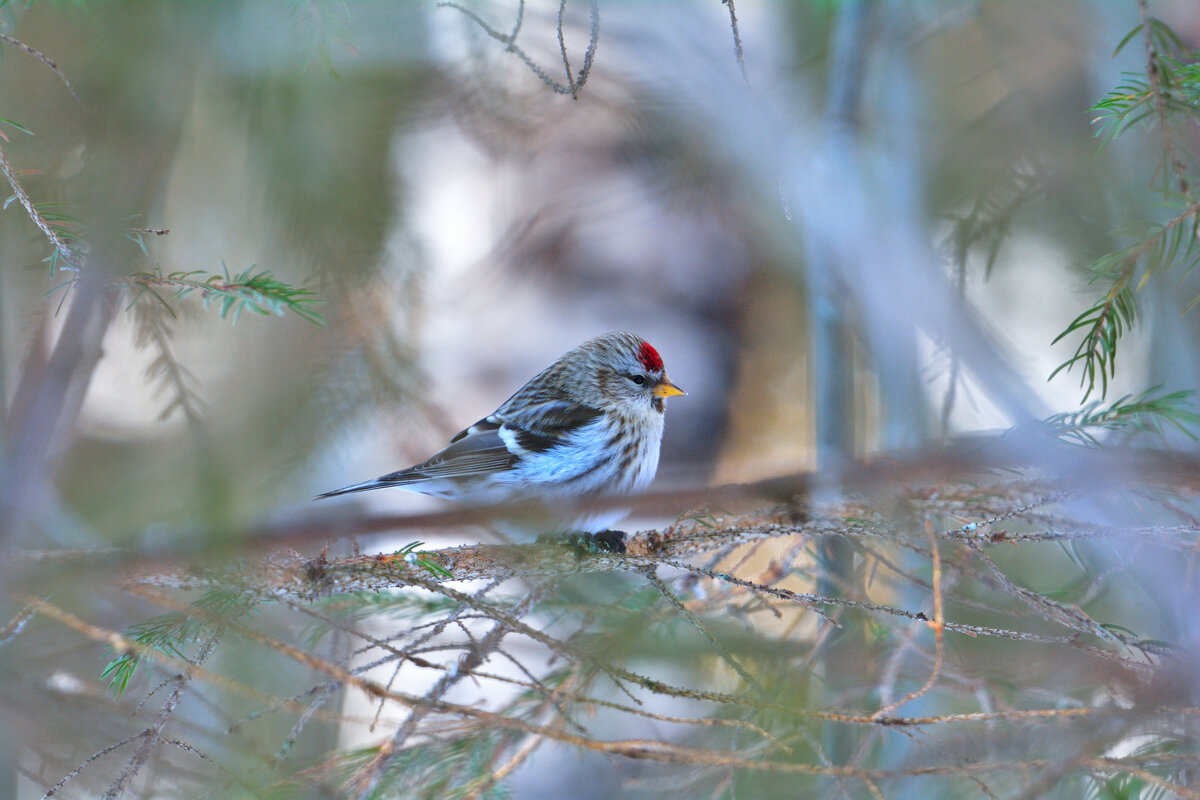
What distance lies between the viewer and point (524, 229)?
2.23 meters

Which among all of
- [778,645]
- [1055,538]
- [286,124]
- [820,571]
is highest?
[286,124]

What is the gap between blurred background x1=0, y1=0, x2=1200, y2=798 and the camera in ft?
3.70

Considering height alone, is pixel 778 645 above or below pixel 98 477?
below

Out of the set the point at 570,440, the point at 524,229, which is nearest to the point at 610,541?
the point at 570,440

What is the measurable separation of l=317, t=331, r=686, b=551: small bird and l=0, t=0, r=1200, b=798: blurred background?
13cm

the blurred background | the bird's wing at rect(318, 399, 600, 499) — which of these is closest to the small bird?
the bird's wing at rect(318, 399, 600, 499)

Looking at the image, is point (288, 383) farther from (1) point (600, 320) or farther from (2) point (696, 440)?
(2) point (696, 440)

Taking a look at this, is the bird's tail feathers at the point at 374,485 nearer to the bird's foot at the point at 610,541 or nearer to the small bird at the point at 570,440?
the small bird at the point at 570,440

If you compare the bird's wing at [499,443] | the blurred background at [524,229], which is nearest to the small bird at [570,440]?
the bird's wing at [499,443]

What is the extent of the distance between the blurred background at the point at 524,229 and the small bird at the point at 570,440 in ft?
0.43

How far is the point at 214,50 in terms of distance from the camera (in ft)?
3.97

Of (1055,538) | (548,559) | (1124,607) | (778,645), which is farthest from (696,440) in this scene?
(1055,538)

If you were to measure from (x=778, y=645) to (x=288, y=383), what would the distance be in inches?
46.0

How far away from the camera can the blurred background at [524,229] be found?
1127 millimetres
